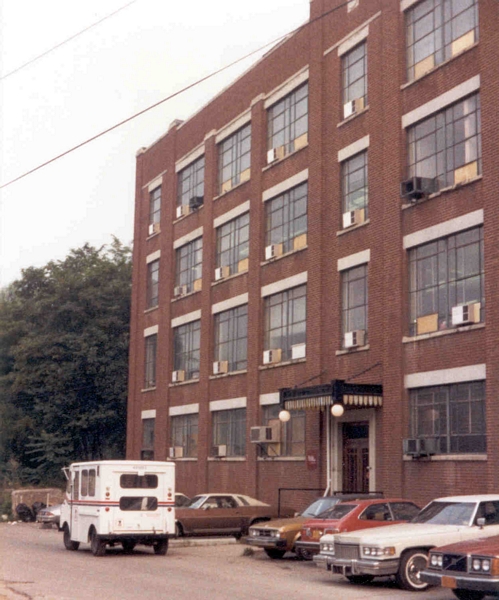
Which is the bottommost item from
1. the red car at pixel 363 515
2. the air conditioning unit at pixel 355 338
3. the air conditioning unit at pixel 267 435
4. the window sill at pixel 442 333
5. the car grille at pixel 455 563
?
the car grille at pixel 455 563

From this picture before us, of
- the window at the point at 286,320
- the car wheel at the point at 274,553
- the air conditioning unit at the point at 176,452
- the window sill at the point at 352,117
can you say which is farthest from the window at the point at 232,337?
the car wheel at the point at 274,553

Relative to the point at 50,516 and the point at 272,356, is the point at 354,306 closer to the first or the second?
the point at 272,356

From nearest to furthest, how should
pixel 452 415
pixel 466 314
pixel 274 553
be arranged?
1. pixel 274 553
2. pixel 466 314
3. pixel 452 415

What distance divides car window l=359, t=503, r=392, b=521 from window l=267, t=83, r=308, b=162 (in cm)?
1751

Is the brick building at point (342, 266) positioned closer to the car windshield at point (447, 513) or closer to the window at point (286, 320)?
the window at point (286, 320)

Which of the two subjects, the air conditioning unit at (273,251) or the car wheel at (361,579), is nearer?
the car wheel at (361,579)

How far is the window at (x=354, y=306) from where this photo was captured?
2967 cm

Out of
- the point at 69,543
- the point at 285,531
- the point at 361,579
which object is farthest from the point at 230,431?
the point at 361,579

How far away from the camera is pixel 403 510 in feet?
64.5

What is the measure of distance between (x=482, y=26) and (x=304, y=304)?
1151cm

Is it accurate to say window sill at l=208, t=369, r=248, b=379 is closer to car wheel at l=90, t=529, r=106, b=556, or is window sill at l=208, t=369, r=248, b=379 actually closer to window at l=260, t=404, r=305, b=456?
window at l=260, t=404, r=305, b=456

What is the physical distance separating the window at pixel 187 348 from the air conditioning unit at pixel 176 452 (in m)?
3.14

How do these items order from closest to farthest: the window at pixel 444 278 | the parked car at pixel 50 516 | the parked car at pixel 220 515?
1. the window at pixel 444 278
2. the parked car at pixel 220 515
3. the parked car at pixel 50 516

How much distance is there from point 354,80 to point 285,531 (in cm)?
1615
